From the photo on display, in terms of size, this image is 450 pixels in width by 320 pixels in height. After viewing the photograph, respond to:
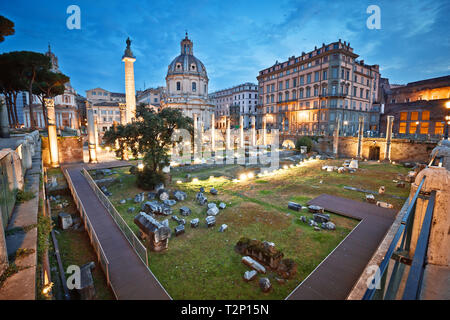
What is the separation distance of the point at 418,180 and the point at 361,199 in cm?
918

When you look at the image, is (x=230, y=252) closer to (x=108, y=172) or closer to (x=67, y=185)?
(x=67, y=185)

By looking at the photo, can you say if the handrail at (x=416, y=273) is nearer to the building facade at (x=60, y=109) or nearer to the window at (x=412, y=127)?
the window at (x=412, y=127)

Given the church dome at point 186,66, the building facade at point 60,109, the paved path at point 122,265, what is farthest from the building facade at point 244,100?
the paved path at point 122,265

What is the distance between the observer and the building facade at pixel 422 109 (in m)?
34.1

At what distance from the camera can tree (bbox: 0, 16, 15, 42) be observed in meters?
16.3

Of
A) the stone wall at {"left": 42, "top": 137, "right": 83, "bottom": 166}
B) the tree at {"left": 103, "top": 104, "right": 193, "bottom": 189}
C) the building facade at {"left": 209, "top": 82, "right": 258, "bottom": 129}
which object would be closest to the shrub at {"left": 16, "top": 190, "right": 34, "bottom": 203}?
the tree at {"left": 103, "top": 104, "right": 193, "bottom": 189}

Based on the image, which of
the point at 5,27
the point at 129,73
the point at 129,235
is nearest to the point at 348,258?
the point at 129,235

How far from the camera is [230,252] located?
7.50 m

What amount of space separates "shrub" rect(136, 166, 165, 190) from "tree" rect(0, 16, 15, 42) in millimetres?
15877

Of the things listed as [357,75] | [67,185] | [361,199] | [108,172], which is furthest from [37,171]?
[357,75]

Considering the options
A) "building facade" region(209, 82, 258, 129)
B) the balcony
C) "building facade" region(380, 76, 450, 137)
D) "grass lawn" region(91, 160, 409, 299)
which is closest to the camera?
"grass lawn" region(91, 160, 409, 299)

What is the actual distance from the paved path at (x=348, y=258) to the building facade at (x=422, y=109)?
96.5 feet

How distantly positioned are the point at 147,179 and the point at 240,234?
7.91 m

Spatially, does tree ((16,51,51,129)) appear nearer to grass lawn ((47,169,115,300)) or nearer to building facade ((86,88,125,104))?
grass lawn ((47,169,115,300))
